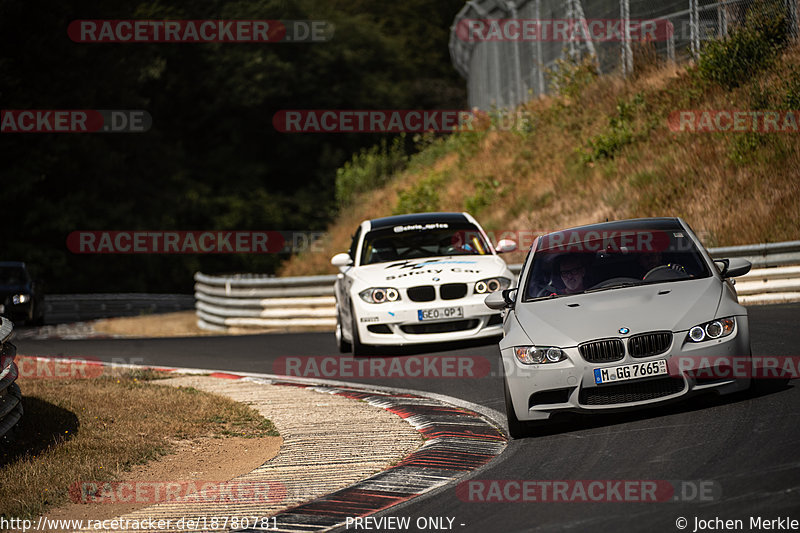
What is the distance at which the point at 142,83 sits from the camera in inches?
1970

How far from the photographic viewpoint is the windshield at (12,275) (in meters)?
25.0

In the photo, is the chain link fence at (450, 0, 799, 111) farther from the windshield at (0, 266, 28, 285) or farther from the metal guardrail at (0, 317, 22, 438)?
the metal guardrail at (0, 317, 22, 438)

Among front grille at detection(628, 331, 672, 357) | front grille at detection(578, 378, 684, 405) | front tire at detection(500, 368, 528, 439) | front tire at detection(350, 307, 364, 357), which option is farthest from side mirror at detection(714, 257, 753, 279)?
front tire at detection(350, 307, 364, 357)

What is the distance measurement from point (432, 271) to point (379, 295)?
710mm

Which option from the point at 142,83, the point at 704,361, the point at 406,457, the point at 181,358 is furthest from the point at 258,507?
the point at 142,83

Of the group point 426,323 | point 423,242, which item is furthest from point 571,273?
point 423,242
